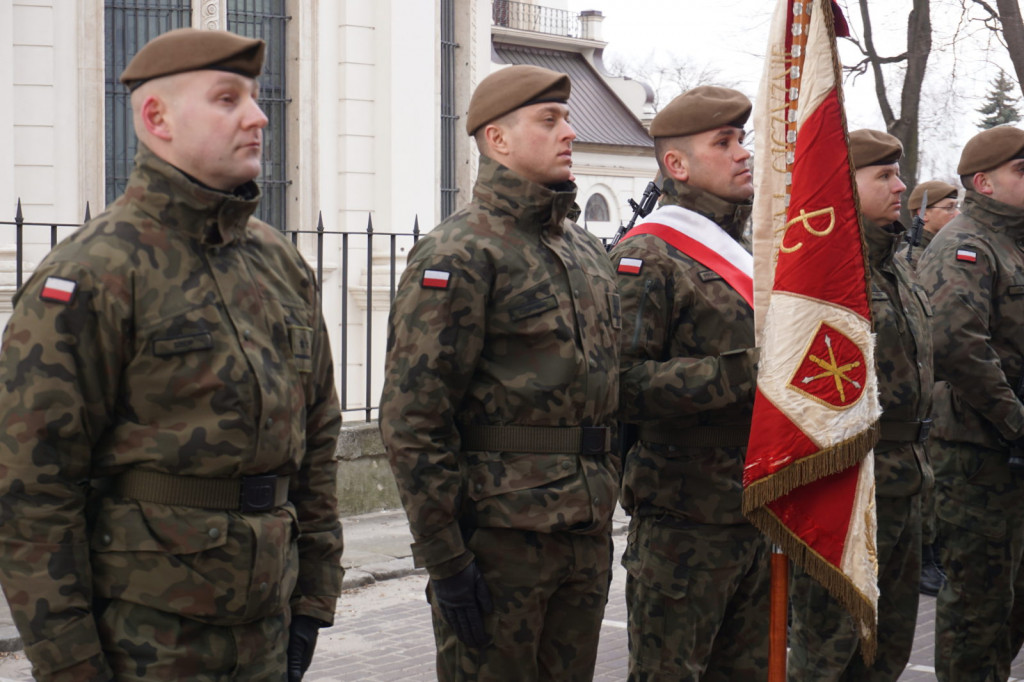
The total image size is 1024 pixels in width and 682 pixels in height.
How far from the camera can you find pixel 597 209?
42.5 m

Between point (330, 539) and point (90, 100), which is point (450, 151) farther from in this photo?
point (330, 539)

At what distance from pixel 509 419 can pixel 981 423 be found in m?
2.65

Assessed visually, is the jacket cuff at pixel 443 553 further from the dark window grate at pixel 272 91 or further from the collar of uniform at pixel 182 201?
Answer: the dark window grate at pixel 272 91

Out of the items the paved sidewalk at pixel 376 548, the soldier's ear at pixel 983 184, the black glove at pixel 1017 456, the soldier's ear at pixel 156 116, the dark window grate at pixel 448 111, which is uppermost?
the dark window grate at pixel 448 111

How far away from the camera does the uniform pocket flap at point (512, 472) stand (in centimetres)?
366

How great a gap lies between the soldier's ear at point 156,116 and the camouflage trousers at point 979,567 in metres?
3.83

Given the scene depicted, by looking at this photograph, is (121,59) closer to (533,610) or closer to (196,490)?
(533,610)

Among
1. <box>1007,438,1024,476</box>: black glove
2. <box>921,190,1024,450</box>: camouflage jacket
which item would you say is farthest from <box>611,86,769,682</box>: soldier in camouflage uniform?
<box>1007,438,1024,476</box>: black glove

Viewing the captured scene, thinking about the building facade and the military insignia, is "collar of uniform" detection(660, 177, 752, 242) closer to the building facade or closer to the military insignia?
the military insignia

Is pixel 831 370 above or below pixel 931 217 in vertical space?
below

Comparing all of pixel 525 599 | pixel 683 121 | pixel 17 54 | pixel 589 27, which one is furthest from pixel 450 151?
pixel 589 27

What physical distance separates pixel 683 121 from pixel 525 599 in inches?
66.4

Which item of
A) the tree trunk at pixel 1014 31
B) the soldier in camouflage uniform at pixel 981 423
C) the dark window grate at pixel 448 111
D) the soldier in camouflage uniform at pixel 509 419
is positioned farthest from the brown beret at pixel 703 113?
the dark window grate at pixel 448 111

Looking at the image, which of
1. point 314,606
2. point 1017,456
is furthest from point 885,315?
point 314,606
